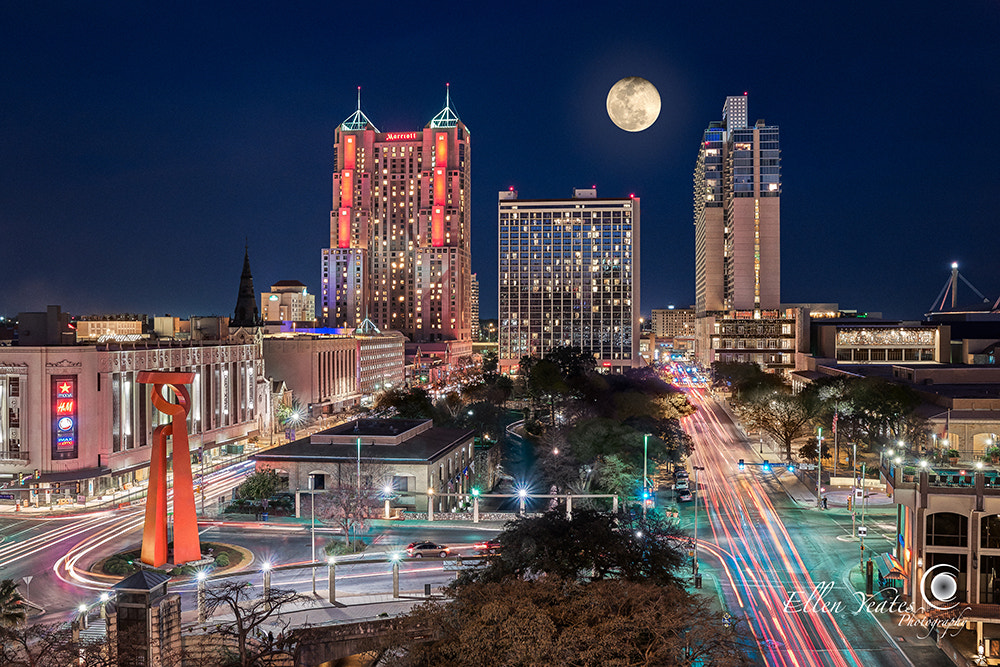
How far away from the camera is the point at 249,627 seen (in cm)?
2523

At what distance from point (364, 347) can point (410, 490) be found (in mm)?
102903

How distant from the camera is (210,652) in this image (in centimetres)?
2970

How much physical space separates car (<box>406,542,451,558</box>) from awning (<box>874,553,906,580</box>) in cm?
2453

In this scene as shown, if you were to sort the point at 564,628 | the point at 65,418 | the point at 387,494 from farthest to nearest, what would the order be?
1. the point at 65,418
2. the point at 387,494
3. the point at 564,628

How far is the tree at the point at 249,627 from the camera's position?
26047 mm

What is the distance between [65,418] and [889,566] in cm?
6590

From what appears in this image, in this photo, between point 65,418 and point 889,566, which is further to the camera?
point 65,418

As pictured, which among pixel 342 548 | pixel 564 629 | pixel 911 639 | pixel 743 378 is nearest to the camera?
pixel 564 629

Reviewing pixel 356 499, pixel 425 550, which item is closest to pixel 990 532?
pixel 425 550

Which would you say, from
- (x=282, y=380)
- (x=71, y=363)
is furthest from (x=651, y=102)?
(x=282, y=380)

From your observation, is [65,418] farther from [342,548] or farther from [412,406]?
[412,406]

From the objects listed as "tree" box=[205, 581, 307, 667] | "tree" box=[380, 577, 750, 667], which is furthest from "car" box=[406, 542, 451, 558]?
"tree" box=[380, 577, 750, 667]

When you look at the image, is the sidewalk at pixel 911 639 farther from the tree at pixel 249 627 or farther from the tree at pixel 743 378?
the tree at pixel 743 378

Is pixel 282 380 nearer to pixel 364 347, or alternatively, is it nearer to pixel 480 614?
pixel 364 347
